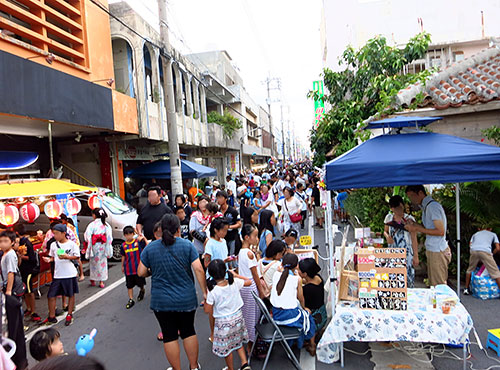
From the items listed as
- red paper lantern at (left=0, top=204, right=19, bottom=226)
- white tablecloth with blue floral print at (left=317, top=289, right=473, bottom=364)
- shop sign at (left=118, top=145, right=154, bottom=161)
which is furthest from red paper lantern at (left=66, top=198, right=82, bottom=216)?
white tablecloth with blue floral print at (left=317, top=289, right=473, bottom=364)

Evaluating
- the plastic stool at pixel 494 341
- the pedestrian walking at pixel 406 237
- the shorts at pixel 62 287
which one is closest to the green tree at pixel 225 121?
the shorts at pixel 62 287

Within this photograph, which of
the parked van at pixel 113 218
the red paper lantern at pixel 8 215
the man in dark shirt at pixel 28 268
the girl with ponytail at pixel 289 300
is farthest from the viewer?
the parked van at pixel 113 218

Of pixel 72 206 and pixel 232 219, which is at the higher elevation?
pixel 72 206

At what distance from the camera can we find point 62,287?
17.4 ft

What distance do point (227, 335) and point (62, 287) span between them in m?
3.38

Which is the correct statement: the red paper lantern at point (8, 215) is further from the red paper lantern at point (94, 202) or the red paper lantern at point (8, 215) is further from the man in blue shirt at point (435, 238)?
the man in blue shirt at point (435, 238)

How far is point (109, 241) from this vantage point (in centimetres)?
718

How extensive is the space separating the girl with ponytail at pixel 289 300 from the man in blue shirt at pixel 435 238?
6.15ft

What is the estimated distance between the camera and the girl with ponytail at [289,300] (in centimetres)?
371

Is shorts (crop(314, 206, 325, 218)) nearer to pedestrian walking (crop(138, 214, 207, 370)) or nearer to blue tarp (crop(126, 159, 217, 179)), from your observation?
blue tarp (crop(126, 159, 217, 179))

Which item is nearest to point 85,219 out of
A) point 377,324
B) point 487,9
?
point 377,324

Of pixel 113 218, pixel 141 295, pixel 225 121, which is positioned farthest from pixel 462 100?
pixel 225 121

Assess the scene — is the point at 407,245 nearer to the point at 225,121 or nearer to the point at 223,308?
the point at 223,308

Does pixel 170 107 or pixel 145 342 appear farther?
pixel 170 107
